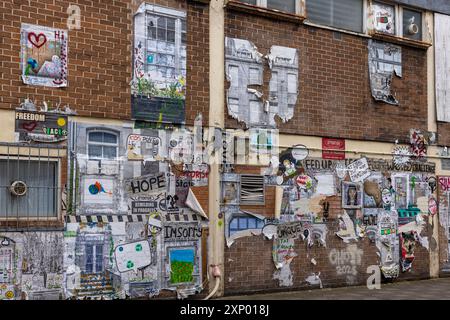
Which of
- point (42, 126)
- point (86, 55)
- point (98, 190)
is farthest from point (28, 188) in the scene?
point (86, 55)

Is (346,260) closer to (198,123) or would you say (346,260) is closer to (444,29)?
(198,123)

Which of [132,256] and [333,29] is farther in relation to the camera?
[333,29]

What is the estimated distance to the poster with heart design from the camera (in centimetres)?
1007

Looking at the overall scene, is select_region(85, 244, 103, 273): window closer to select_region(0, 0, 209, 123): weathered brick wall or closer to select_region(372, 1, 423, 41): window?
select_region(0, 0, 209, 123): weathered brick wall

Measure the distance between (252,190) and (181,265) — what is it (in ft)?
6.58

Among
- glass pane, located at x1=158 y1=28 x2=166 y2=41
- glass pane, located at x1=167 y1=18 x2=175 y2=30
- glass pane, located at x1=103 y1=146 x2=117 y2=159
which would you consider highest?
glass pane, located at x1=167 y1=18 x2=175 y2=30

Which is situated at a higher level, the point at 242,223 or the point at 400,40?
the point at 400,40

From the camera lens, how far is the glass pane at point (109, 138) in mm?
10820

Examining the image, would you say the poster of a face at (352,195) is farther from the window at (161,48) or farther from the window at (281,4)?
the window at (161,48)

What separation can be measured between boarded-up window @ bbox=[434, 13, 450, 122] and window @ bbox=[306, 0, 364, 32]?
233 centimetres

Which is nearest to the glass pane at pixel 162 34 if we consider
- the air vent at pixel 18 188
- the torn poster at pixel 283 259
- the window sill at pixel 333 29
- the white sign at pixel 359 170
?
the window sill at pixel 333 29

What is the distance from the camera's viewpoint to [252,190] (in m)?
12.4

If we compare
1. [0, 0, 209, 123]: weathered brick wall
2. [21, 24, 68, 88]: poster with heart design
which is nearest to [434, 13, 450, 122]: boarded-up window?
[0, 0, 209, 123]: weathered brick wall

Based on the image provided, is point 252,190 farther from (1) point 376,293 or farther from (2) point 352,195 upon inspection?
(1) point 376,293
